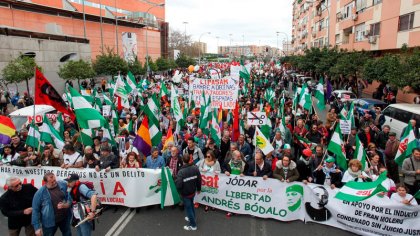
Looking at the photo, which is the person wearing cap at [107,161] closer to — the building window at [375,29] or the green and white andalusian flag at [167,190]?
the green and white andalusian flag at [167,190]

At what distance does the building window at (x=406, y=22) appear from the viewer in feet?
69.1

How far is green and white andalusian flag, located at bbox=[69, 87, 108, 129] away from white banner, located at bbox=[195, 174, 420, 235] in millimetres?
3175

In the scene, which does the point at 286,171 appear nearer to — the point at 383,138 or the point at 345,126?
the point at 345,126

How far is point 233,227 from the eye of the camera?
5.89 metres

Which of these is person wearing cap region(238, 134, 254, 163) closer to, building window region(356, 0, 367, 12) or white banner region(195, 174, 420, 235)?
white banner region(195, 174, 420, 235)

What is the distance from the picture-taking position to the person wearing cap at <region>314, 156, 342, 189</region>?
622cm

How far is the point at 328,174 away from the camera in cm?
629

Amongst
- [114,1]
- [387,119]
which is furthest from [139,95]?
[114,1]

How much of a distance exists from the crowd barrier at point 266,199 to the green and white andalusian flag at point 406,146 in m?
2.39

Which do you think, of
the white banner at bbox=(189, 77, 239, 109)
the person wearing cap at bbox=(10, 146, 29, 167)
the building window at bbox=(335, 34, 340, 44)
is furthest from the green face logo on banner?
the building window at bbox=(335, 34, 340, 44)

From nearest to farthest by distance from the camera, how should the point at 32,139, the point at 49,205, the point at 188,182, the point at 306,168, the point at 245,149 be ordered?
the point at 49,205 < the point at 188,182 < the point at 306,168 < the point at 32,139 < the point at 245,149

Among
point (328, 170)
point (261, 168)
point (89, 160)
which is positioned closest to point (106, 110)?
point (89, 160)

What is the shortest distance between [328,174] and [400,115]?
6757mm

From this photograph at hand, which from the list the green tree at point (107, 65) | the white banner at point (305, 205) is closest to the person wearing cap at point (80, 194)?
the white banner at point (305, 205)
